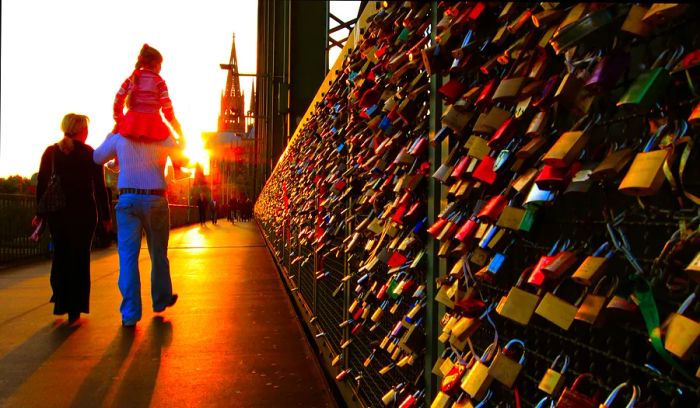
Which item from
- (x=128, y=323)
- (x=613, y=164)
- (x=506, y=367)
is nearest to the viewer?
(x=613, y=164)

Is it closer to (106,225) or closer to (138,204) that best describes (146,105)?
(138,204)

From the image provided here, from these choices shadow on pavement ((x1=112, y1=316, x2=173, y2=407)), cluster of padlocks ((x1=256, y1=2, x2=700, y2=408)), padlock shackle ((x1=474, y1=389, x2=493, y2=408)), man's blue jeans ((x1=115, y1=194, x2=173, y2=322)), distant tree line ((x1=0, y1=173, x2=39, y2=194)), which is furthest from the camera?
distant tree line ((x1=0, y1=173, x2=39, y2=194))

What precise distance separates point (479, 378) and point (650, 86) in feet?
2.28

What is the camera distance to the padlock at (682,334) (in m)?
0.75

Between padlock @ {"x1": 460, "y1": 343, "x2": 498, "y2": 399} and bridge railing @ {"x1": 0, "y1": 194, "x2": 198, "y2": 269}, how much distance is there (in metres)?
11.5

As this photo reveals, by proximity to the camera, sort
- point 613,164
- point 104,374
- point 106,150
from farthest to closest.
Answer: point 106,150, point 104,374, point 613,164

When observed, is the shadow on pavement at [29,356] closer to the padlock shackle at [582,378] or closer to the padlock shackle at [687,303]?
the padlock shackle at [582,378]

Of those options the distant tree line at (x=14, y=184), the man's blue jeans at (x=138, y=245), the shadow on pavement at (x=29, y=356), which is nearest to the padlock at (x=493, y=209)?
the shadow on pavement at (x=29, y=356)

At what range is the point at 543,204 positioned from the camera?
1.08 meters

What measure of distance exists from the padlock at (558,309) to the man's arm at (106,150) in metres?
4.95

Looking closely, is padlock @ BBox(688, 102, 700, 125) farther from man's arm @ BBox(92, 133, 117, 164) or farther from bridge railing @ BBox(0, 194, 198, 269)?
bridge railing @ BBox(0, 194, 198, 269)

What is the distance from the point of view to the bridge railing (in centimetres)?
1153

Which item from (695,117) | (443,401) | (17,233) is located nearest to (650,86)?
(695,117)

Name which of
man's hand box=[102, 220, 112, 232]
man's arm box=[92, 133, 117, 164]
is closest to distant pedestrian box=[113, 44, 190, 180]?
man's arm box=[92, 133, 117, 164]
